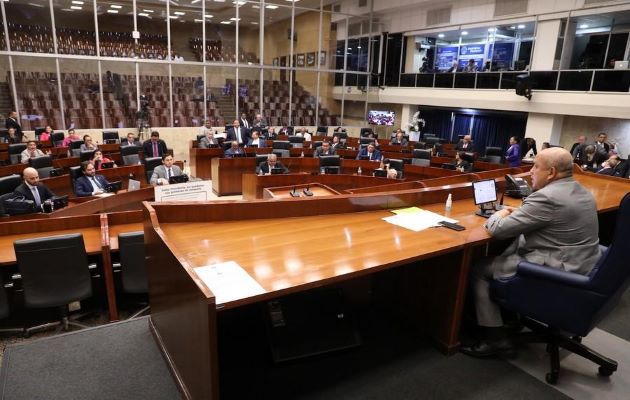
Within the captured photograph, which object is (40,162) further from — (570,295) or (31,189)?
(570,295)

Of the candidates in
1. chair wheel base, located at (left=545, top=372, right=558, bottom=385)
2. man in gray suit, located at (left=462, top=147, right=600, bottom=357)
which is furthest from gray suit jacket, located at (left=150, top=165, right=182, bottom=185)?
chair wheel base, located at (left=545, top=372, right=558, bottom=385)

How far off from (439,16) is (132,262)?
14.1 m

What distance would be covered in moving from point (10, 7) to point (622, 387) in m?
15.2

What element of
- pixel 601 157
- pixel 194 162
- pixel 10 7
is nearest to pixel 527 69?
pixel 601 157

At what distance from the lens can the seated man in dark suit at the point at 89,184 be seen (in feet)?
19.2

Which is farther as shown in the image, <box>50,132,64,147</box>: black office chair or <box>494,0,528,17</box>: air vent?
<box>494,0,528,17</box>: air vent

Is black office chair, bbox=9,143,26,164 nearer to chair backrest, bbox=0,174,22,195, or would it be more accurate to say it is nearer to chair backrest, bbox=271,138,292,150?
chair backrest, bbox=0,174,22,195

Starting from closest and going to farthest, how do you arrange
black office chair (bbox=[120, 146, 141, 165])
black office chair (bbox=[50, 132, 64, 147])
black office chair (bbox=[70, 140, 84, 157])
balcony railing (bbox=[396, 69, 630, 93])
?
black office chair (bbox=[120, 146, 141, 165])
black office chair (bbox=[70, 140, 84, 157])
balcony railing (bbox=[396, 69, 630, 93])
black office chair (bbox=[50, 132, 64, 147])

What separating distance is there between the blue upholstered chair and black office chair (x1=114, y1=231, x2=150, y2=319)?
278 centimetres

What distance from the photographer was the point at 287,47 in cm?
1590

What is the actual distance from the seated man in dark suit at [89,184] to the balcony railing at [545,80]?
11.0 meters

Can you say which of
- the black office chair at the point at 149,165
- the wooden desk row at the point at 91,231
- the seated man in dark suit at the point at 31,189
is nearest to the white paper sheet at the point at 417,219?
the wooden desk row at the point at 91,231

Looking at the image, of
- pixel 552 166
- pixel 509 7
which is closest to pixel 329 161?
pixel 552 166

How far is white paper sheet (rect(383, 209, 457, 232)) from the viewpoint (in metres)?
2.78
